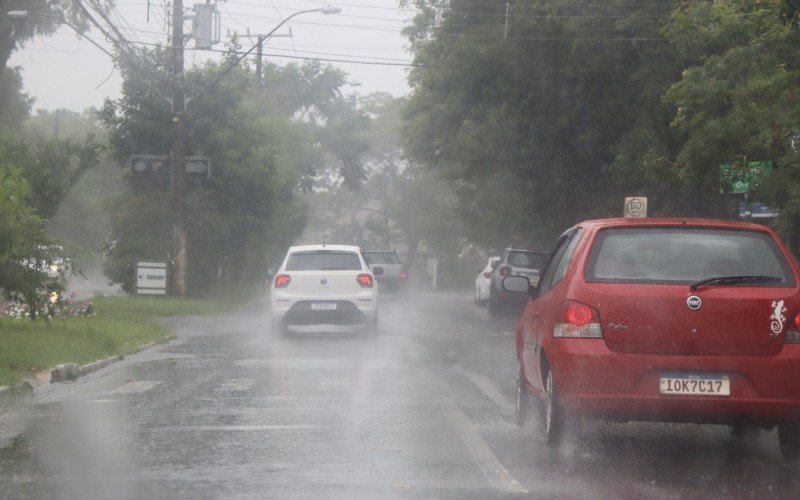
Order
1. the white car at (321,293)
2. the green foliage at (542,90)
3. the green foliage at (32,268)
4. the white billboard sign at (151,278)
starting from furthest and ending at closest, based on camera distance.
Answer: the white billboard sign at (151,278)
the green foliage at (542,90)
the white car at (321,293)
the green foliage at (32,268)

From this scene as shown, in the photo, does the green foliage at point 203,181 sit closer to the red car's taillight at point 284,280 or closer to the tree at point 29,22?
the tree at point 29,22

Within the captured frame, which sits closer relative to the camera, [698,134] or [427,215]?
[698,134]

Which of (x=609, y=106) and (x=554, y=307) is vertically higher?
(x=609, y=106)

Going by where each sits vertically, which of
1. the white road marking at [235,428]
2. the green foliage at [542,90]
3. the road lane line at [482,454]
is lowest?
the white road marking at [235,428]

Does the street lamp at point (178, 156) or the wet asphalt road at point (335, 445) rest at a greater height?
the street lamp at point (178, 156)

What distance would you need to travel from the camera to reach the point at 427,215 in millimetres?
81688

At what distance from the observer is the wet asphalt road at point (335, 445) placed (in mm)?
7359

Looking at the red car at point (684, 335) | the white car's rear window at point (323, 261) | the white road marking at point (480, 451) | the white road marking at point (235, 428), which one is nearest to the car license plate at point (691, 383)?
the red car at point (684, 335)

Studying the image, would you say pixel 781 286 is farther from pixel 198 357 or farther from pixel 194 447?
pixel 198 357

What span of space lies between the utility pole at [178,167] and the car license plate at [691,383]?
2346 cm

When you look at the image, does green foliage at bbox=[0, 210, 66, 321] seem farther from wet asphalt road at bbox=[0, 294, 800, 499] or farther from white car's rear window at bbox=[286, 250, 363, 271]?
white car's rear window at bbox=[286, 250, 363, 271]

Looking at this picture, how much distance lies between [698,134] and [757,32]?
2.01m

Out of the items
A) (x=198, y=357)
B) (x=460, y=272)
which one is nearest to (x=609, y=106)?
→ (x=198, y=357)

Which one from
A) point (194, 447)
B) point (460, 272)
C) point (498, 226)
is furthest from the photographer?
point (460, 272)
